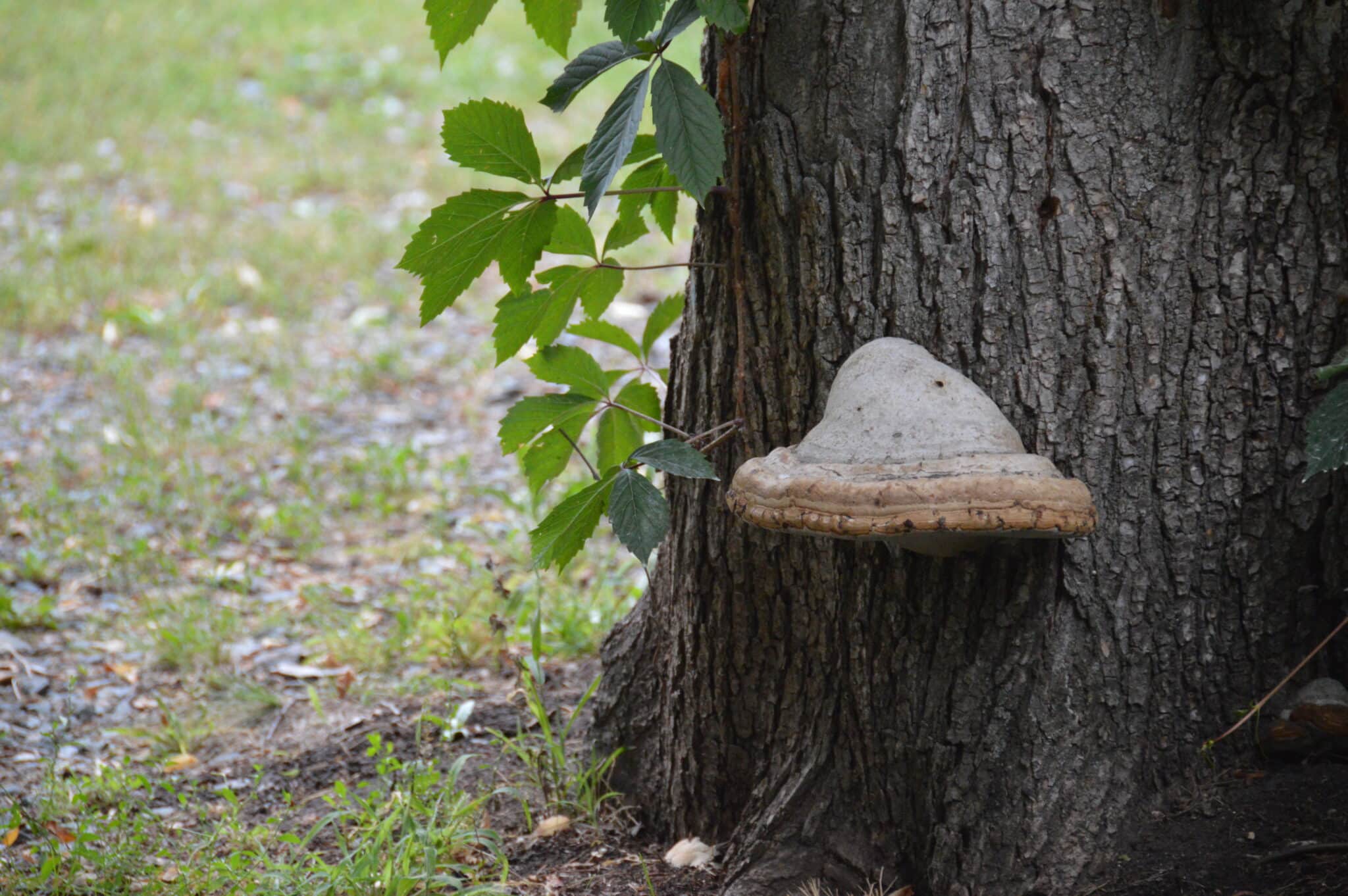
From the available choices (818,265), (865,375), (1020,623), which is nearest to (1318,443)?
(1020,623)

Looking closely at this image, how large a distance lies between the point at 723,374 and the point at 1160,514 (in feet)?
2.82

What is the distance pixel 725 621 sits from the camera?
2.29m

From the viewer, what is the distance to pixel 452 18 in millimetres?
1979

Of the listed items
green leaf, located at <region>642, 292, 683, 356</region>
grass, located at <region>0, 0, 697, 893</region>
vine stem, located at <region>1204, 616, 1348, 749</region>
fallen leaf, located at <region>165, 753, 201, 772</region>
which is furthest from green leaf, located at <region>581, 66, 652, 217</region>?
fallen leaf, located at <region>165, 753, 201, 772</region>

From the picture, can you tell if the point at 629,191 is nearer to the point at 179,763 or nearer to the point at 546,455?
the point at 546,455

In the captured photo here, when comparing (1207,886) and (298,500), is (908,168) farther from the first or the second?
(298,500)

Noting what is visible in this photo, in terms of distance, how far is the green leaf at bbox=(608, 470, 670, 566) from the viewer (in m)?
1.80

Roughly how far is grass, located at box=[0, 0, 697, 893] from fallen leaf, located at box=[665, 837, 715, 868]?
0.79 ft

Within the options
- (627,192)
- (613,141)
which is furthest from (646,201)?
(613,141)

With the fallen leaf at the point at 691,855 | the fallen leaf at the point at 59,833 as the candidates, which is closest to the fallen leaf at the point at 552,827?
the fallen leaf at the point at 691,855

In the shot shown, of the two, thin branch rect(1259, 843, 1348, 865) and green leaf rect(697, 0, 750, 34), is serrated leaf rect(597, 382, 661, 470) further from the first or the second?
thin branch rect(1259, 843, 1348, 865)

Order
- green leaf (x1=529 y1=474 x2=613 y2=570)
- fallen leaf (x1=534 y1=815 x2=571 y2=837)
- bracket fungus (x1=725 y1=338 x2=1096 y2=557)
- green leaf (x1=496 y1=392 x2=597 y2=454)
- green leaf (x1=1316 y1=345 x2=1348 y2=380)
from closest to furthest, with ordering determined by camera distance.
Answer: bracket fungus (x1=725 y1=338 x2=1096 y2=557) → green leaf (x1=1316 y1=345 x2=1348 y2=380) → green leaf (x1=529 y1=474 x2=613 y2=570) → green leaf (x1=496 y1=392 x2=597 y2=454) → fallen leaf (x1=534 y1=815 x2=571 y2=837)

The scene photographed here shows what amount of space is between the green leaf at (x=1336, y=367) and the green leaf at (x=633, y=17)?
124 cm

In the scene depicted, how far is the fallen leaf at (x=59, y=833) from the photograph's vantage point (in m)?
2.59
